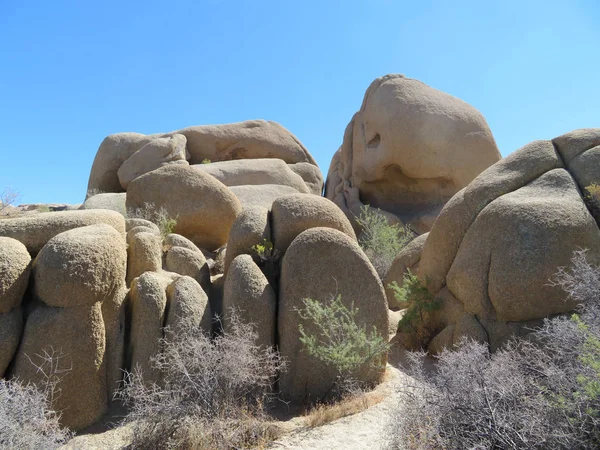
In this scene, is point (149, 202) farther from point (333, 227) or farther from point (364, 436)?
point (364, 436)

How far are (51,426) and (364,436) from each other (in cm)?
313

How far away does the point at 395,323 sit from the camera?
9594 mm

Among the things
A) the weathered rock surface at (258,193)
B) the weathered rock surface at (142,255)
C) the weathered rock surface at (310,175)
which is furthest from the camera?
the weathered rock surface at (310,175)

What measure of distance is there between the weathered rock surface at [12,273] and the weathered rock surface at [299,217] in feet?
10.7

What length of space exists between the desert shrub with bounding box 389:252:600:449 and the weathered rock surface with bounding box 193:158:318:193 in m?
11.6

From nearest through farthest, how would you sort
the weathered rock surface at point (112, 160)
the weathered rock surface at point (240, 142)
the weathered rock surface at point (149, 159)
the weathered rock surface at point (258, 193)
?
1. the weathered rock surface at point (258, 193)
2. the weathered rock surface at point (149, 159)
3. the weathered rock surface at point (112, 160)
4. the weathered rock surface at point (240, 142)

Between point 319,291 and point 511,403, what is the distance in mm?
3008

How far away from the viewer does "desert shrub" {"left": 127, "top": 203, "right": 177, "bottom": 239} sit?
32.7 ft

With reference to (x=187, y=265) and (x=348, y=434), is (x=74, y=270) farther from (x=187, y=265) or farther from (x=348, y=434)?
(x=348, y=434)

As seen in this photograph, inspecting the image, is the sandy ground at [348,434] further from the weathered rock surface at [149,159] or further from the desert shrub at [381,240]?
the weathered rock surface at [149,159]

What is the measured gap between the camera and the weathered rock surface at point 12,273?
237 inches

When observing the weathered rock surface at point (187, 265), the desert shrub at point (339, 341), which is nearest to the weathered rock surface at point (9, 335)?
the weathered rock surface at point (187, 265)

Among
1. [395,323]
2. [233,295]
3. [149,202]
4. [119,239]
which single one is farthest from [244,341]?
[149,202]

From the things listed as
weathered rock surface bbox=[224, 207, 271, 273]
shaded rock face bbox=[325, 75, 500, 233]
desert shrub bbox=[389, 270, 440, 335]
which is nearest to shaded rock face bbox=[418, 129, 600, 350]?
desert shrub bbox=[389, 270, 440, 335]
